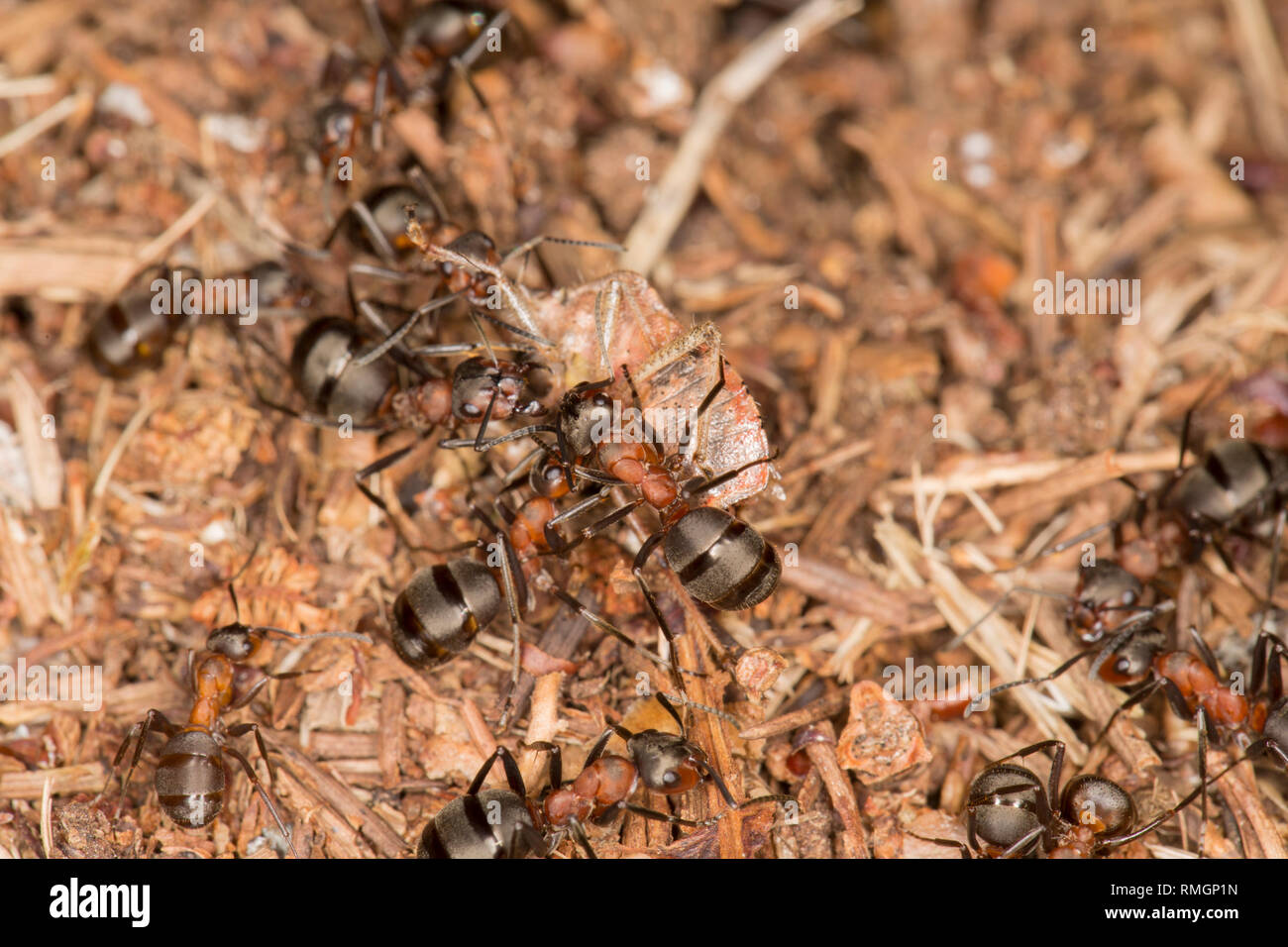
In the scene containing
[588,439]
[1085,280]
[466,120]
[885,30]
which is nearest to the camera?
[588,439]

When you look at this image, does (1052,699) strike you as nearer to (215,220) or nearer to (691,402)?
(691,402)

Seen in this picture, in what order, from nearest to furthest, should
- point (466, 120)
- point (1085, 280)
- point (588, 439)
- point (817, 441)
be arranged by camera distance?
point (588, 439)
point (817, 441)
point (466, 120)
point (1085, 280)

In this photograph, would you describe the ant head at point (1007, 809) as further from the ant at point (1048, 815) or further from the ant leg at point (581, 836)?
the ant leg at point (581, 836)

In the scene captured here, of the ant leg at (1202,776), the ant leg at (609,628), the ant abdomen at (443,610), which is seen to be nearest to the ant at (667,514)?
the ant leg at (609,628)

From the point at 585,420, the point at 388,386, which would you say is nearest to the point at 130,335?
the point at 388,386

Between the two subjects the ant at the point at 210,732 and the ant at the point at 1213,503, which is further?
the ant at the point at 1213,503

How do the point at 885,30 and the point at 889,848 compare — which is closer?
the point at 889,848
